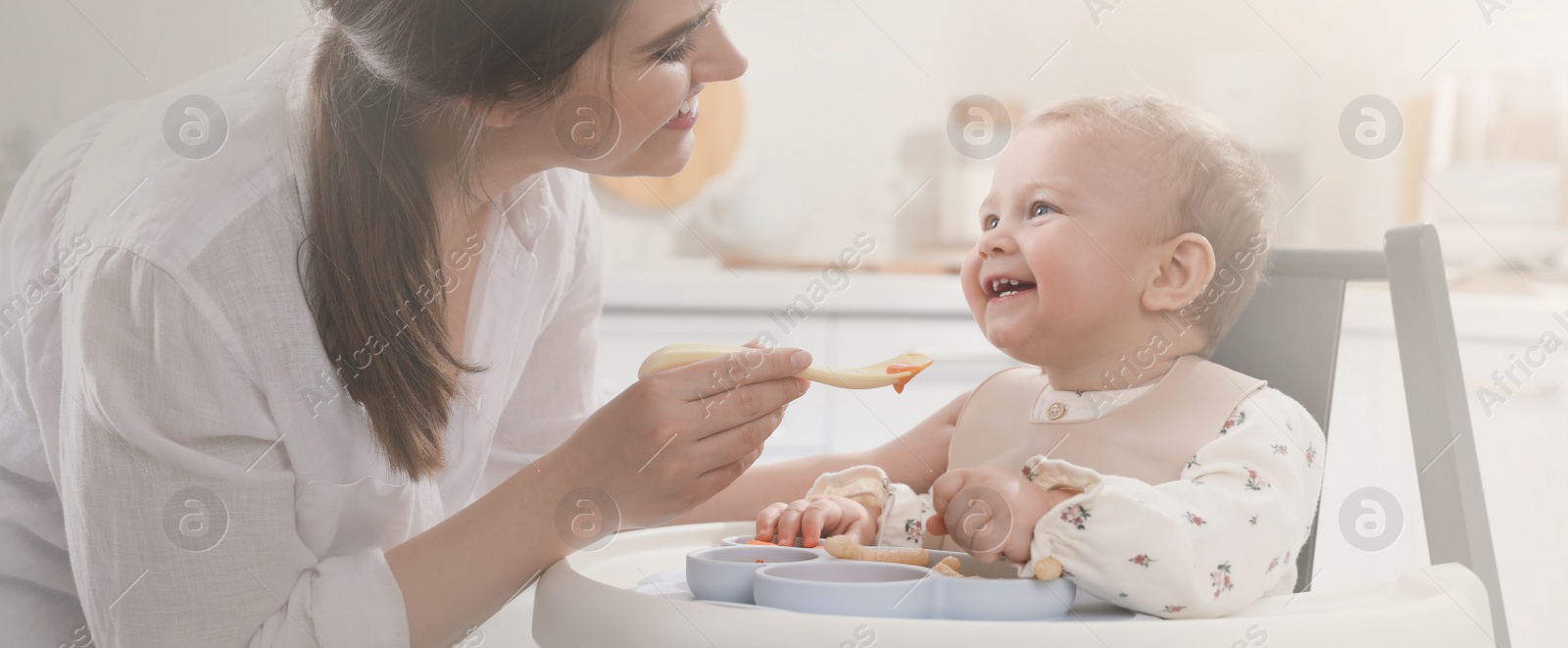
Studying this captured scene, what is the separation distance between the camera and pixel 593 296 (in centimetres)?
117

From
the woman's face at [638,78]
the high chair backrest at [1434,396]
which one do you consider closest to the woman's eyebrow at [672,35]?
the woman's face at [638,78]

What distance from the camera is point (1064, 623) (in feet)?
1.75

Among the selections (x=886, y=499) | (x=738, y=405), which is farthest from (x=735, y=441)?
(x=886, y=499)

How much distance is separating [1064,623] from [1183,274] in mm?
362

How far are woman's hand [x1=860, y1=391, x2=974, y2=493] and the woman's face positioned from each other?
318 millimetres

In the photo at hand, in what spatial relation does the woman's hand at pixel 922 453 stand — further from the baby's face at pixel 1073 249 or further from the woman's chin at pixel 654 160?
the woman's chin at pixel 654 160

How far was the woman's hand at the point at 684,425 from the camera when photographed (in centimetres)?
72

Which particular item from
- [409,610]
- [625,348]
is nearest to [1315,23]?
[625,348]

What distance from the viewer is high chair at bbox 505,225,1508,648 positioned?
532 mm

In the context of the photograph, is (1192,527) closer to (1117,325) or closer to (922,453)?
(1117,325)

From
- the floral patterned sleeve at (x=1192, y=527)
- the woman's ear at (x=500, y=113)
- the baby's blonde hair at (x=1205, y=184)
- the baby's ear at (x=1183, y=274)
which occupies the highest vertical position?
the woman's ear at (x=500, y=113)

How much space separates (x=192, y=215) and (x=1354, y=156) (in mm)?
2315

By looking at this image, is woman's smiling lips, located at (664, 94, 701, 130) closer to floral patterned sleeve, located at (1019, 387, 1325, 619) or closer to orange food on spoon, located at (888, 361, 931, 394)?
orange food on spoon, located at (888, 361, 931, 394)

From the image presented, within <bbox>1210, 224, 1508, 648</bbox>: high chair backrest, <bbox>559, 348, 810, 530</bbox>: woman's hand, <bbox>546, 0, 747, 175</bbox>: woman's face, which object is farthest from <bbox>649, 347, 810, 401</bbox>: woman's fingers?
<bbox>1210, 224, 1508, 648</bbox>: high chair backrest
